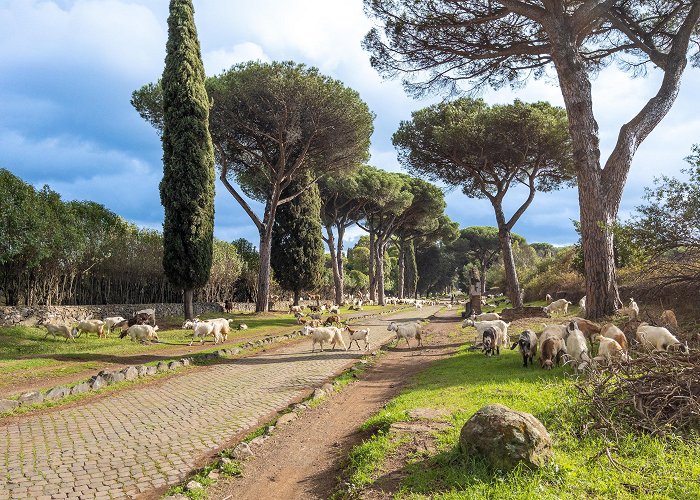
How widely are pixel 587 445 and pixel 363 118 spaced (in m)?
29.5

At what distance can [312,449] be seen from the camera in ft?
21.8

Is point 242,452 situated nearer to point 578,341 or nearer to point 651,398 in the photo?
point 651,398

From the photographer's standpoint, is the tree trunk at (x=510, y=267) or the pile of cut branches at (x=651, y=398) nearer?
the pile of cut branches at (x=651, y=398)

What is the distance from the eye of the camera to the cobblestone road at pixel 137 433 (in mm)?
5434

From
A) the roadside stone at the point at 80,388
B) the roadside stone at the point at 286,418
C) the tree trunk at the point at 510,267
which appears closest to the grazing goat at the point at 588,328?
the roadside stone at the point at 286,418

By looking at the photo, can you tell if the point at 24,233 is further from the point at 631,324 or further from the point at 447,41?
the point at 631,324

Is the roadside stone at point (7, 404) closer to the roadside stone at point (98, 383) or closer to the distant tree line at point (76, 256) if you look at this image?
the roadside stone at point (98, 383)

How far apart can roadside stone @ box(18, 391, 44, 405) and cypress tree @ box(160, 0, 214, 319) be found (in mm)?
16134

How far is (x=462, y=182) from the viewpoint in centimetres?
3284

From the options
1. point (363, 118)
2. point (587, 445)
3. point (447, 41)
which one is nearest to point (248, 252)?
point (363, 118)

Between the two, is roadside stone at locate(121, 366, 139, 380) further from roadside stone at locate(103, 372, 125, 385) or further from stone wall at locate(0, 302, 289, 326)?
stone wall at locate(0, 302, 289, 326)

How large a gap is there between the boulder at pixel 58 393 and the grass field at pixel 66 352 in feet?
4.53

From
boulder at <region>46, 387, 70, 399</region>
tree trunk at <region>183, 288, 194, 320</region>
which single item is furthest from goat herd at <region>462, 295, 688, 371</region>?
tree trunk at <region>183, 288, 194, 320</region>

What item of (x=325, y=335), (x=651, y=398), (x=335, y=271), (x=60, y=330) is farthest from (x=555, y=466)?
(x=335, y=271)
